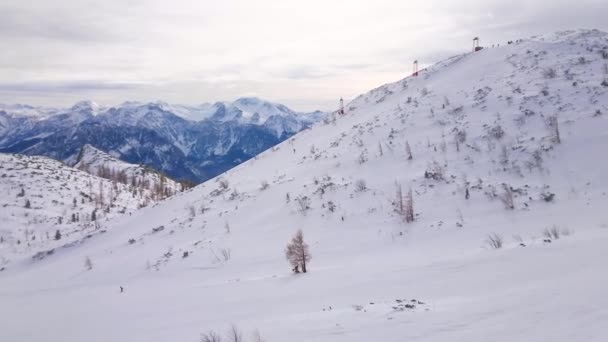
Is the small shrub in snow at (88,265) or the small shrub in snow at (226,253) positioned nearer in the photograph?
the small shrub in snow at (226,253)

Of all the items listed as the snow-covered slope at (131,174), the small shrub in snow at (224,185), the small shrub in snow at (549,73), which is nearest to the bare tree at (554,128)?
the small shrub in snow at (549,73)

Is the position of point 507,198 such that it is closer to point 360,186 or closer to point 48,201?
point 360,186

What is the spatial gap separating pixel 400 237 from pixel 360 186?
5.64 meters

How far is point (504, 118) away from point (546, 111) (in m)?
2.04

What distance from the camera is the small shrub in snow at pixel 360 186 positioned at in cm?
2076

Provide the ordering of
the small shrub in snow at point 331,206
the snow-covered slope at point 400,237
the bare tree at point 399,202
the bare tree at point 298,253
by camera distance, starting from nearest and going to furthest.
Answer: the snow-covered slope at point 400,237, the bare tree at point 298,253, the bare tree at point 399,202, the small shrub in snow at point 331,206

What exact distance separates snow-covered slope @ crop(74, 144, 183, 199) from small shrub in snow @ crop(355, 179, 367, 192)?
85.3 m

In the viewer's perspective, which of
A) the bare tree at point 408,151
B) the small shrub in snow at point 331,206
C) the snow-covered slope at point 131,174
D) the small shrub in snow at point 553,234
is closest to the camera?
the small shrub in snow at point 553,234

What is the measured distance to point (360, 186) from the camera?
21.0m

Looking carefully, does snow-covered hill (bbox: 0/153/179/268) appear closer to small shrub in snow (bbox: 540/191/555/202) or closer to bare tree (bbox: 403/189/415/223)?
bare tree (bbox: 403/189/415/223)

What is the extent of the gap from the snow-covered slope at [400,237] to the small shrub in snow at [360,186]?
223 millimetres

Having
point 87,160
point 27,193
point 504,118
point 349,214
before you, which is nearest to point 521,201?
point 349,214

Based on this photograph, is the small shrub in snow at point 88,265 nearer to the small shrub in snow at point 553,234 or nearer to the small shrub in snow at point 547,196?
the small shrub in snow at point 553,234

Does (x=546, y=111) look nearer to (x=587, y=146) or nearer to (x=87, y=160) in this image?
(x=587, y=146)
